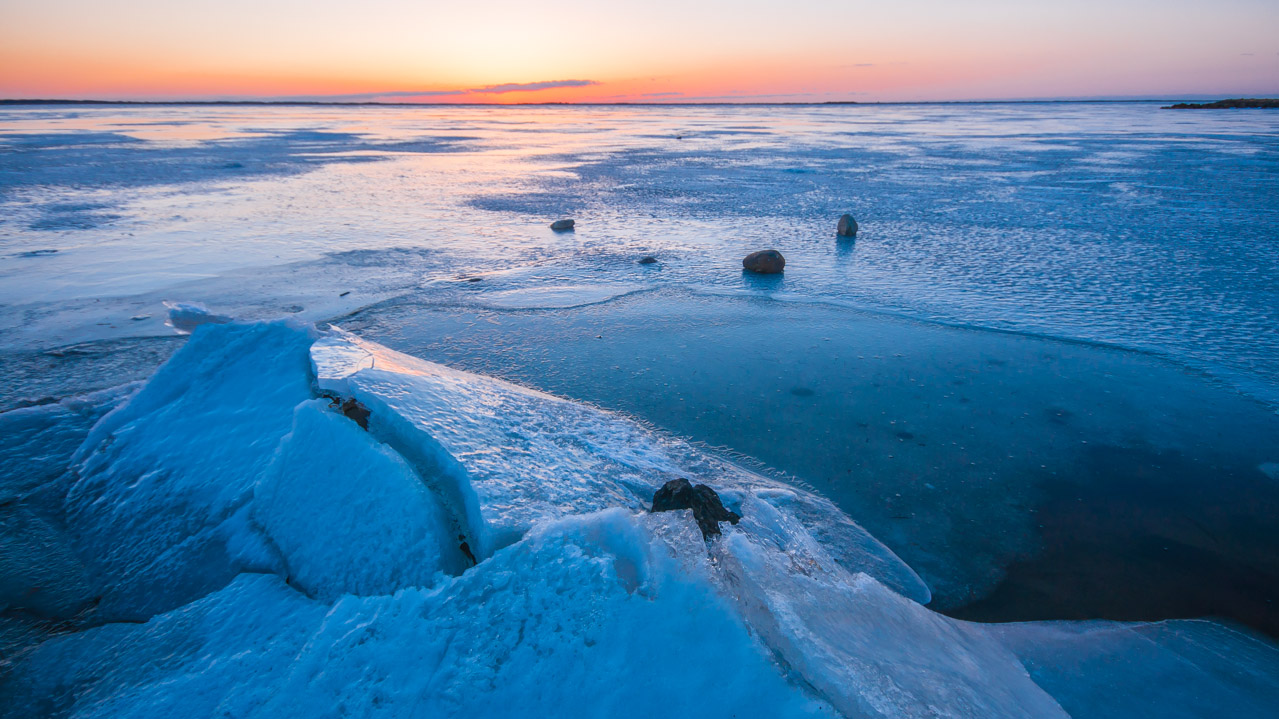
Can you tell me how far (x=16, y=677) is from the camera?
2139 mm

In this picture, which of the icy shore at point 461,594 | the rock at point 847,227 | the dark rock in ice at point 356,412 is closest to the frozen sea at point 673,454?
the icy shore at point 461,594

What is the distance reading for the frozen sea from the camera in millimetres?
2098

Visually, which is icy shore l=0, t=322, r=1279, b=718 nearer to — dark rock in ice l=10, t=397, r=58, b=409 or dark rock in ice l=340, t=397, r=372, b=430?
dark rock in ice l=340, t=397, r=372, b=430

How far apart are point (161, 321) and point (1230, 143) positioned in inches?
1228

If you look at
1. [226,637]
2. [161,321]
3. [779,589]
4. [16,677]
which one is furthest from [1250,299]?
[161,321]

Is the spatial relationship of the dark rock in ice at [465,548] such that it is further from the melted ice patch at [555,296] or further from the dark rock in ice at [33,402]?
the melted ice patch at [555,296]

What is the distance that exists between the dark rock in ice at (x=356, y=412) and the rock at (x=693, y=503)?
1.60 m

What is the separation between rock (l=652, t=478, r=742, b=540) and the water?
936 millimetres

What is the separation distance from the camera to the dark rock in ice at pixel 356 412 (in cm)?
307

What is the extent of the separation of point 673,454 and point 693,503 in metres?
0.91

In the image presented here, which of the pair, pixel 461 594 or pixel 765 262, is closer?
pixel 461 594

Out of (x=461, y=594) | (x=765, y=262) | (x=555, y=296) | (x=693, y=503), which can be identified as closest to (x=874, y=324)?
(x=765, y=262)

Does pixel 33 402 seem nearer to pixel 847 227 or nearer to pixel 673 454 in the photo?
pixel 673 454

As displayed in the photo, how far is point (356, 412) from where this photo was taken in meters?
3.11
